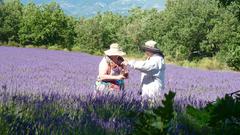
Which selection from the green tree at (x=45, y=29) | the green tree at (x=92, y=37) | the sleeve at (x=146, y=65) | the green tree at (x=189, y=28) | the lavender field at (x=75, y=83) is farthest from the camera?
the green tree at (x=92, y=37)

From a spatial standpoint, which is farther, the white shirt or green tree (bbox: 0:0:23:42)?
green tree (bbox: 0:0:23:42)

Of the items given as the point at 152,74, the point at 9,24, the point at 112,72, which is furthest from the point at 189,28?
the point at 112,72

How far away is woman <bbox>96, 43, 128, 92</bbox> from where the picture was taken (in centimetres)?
620

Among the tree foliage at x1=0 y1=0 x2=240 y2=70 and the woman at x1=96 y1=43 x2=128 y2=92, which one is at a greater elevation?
the tree foliage at x1=0 y1=0 x2=240 y2=70

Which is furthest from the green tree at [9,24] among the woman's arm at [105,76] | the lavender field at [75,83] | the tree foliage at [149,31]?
the woman's arm at [105,76]

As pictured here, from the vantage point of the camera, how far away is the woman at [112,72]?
6.20 metres

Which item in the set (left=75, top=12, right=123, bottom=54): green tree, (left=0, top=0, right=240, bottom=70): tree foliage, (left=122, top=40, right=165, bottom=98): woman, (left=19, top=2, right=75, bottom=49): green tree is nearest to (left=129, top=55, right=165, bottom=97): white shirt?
(left=122, top=40, right=165, bottom=98): woman

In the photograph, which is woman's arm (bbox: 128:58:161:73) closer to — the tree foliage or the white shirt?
the white shirt

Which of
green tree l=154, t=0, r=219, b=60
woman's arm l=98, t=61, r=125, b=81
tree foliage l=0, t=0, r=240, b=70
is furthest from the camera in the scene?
green tree l=154, t=0, r=219, b=60

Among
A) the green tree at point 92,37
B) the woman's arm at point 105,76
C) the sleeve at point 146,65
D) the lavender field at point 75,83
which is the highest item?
the green tree at point 92,37

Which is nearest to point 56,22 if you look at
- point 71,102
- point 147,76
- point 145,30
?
point 145,30

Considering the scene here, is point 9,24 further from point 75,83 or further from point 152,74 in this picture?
point 152,74

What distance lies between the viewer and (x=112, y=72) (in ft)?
20.8

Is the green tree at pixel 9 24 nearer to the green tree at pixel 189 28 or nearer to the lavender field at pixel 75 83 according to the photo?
the green tree at pixel 189 28
